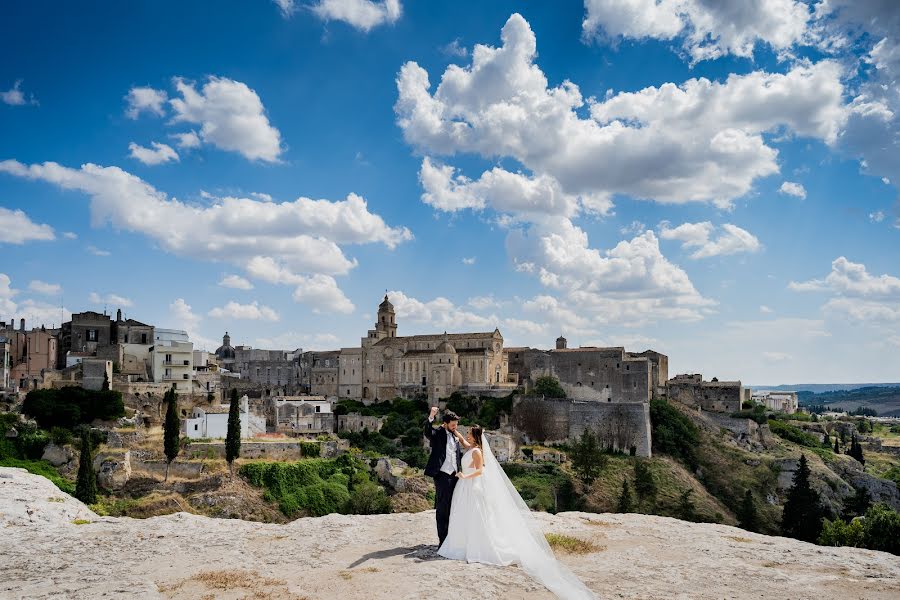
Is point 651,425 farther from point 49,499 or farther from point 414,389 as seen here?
point 49,499

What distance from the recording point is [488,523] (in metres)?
9.20

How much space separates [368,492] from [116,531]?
78.0 ft

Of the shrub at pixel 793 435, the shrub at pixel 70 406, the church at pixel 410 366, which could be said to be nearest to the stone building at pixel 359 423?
the church at pixel 410 366

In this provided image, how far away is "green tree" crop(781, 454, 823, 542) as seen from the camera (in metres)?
35.0

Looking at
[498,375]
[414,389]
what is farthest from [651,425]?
[414,389]

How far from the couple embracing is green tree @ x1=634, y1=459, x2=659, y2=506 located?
33527 mm

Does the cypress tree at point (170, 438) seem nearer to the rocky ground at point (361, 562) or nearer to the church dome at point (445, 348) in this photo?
the rocky ground at point (361, 562)

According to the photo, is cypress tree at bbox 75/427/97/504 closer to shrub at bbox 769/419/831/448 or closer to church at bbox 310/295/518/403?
church at bbox 310/295/518/403

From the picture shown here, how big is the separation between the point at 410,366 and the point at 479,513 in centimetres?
5501

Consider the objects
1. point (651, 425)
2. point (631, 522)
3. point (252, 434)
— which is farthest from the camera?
point (651, 425)

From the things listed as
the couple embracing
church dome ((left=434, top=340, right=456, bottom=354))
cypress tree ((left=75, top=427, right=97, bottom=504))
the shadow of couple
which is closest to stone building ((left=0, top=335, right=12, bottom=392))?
cypress tree ((left=75, top=427, right=97, bottom=504))

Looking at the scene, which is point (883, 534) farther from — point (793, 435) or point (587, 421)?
point (793, 435)

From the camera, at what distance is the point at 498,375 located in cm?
6166

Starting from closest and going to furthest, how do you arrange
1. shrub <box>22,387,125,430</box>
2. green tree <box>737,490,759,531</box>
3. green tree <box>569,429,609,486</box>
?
green tree <box>737,490,759,531</box>
shrub <box>22,387,125,430</box>
green tree <box>569,429,609,486</box>
